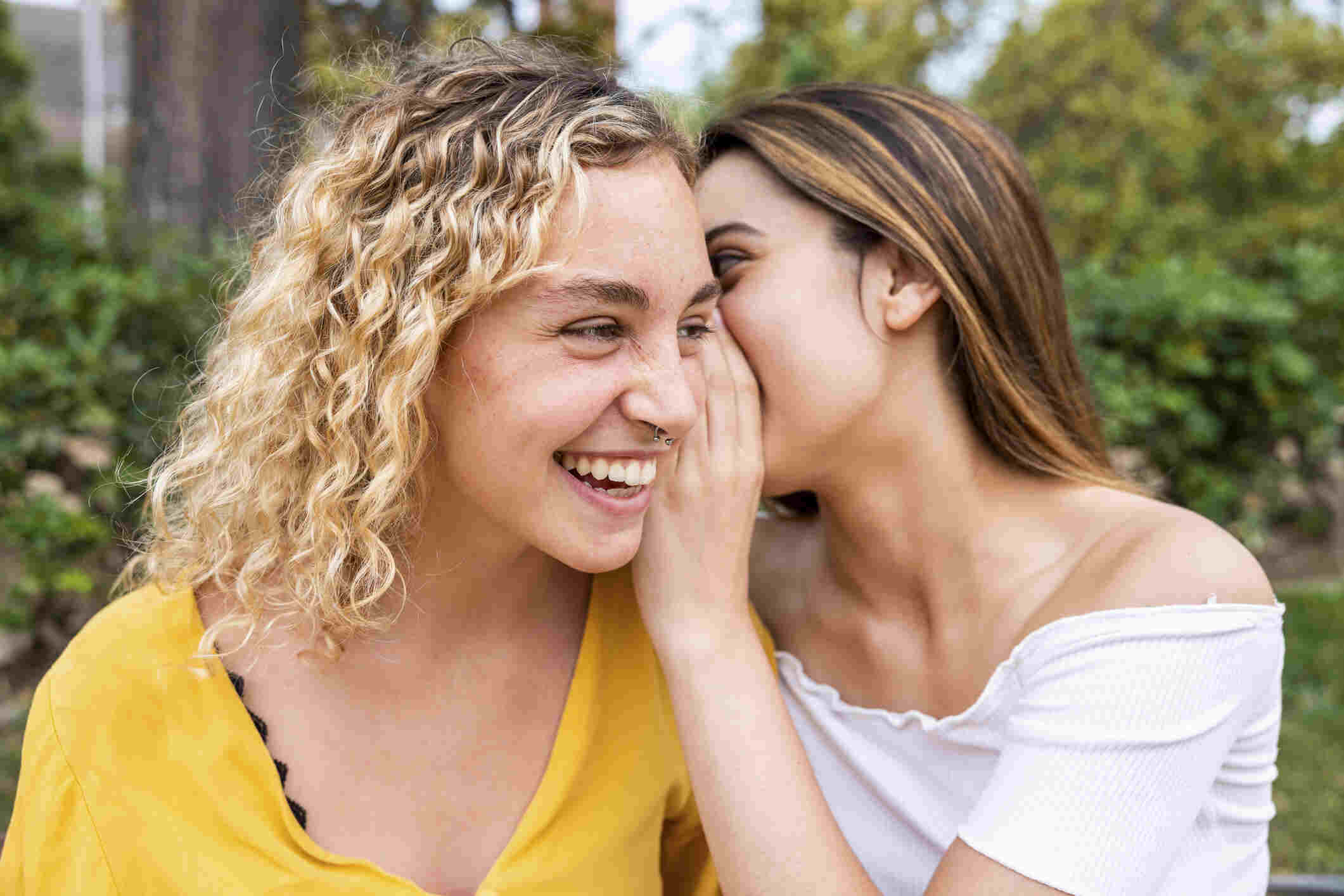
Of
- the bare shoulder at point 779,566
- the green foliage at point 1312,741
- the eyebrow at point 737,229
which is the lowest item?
the green foliage at point 1312,741

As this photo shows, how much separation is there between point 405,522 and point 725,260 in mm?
922

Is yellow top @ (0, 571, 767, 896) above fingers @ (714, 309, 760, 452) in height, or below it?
below

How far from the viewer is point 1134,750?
1.92 meters

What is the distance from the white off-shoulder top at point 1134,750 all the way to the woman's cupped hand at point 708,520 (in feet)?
1.86

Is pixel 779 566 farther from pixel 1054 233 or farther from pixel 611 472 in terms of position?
pixel 1054 233

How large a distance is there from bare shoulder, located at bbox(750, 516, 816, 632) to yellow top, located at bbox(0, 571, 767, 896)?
0.84 metres

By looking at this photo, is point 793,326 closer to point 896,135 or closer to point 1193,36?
point 896,135

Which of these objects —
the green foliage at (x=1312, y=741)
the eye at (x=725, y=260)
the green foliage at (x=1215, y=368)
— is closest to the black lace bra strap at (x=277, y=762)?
the eye at (x=725, y=260)

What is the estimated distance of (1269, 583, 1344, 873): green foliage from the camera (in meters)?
4.23

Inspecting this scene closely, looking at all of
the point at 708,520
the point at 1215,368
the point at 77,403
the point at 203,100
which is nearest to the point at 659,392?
the point at 708,520

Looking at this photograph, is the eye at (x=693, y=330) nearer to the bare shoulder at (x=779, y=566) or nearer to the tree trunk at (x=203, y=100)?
the bare shoulder at (x=779, y=566)

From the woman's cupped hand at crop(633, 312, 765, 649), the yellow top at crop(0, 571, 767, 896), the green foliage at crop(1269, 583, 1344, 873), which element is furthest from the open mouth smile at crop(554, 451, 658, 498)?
the green foliage at crop(1269, 583, 1344, 873)

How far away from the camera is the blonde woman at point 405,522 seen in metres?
1.86

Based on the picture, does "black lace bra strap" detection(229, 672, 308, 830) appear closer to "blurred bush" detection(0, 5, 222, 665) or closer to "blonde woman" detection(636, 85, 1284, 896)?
"blonde woman" detection(636, 85, 1284, 896)
